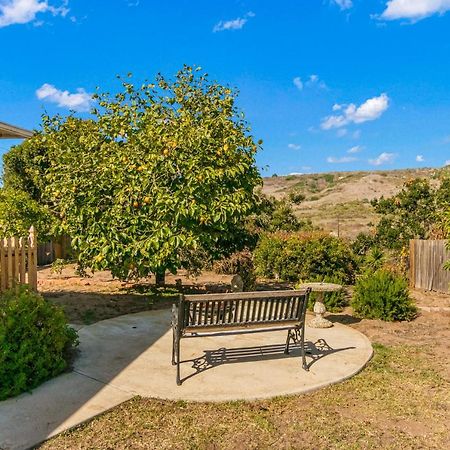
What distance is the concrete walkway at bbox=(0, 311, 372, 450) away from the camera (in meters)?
4.10

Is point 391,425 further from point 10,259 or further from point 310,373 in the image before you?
point 10,259

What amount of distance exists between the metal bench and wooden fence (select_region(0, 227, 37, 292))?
2727 millimetres

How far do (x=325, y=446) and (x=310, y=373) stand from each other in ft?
5.27

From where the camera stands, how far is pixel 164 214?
7.60 m

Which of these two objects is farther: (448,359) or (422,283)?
(422,283)

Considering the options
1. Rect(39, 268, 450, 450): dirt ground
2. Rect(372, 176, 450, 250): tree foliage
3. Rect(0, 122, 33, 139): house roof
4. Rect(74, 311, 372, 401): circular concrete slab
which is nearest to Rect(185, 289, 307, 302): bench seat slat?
Rect(74, 311, 372, 401): circular concrete slab

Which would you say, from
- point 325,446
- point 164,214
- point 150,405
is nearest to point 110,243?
point 164,214

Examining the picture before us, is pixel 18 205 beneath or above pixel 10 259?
above

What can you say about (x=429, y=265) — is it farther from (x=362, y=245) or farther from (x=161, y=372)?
(x=161, y=372)

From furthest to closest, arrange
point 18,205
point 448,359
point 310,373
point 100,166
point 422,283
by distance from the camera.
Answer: point 422,283 → point 18,205 → point 100,166 → point 448,359 → point 310,373

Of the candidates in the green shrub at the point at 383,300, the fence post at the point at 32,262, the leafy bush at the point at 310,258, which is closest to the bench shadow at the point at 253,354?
the green shrub at the point at 383,300

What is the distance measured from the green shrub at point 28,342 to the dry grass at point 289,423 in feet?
3.56

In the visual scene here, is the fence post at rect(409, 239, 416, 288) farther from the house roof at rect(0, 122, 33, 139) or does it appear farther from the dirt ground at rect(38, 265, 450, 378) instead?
the house roof at rect(0, 122, 33, 139)

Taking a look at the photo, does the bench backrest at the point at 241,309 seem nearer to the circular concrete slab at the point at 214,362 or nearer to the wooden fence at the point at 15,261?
the circular concrete slab at the point at 214,362
